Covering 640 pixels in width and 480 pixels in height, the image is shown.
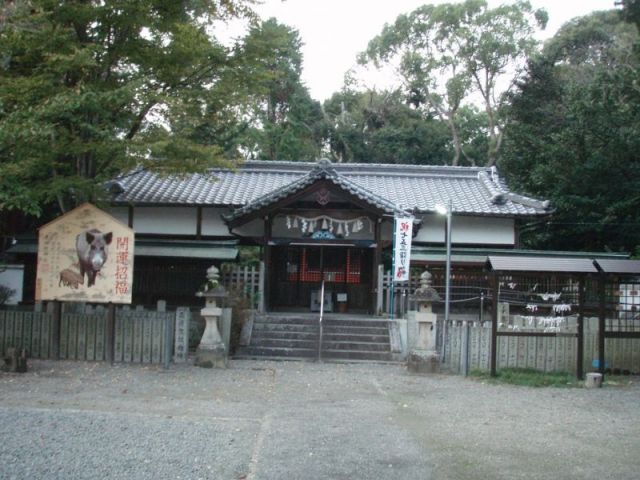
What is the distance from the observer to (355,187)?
60.0 feet

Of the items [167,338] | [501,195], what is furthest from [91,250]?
[501,195]

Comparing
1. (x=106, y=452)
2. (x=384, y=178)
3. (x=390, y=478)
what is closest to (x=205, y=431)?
(x=106, y=452)

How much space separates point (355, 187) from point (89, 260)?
7940 millimetres

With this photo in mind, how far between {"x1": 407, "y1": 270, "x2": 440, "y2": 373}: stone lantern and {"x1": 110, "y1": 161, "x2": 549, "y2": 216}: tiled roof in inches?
181

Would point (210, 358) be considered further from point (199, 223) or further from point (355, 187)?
point (199, 223)

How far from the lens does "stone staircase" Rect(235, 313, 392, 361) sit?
52.4ft

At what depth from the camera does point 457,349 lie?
13.9 meters

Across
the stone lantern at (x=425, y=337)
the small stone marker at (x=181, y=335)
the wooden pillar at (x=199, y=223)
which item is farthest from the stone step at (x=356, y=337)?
the wooden pillar at (x=199, y=223)

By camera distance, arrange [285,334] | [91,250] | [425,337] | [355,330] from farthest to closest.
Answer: [355,330]
[285,334]
[425,337]
[91,250]

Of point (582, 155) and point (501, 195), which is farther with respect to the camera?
point (582, 155)

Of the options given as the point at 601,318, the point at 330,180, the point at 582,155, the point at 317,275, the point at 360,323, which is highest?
the point at 582,155

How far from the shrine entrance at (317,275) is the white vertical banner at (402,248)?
3.56 metres

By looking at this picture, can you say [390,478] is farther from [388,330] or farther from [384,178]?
[384,178]

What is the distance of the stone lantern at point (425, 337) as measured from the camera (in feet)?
45.4
